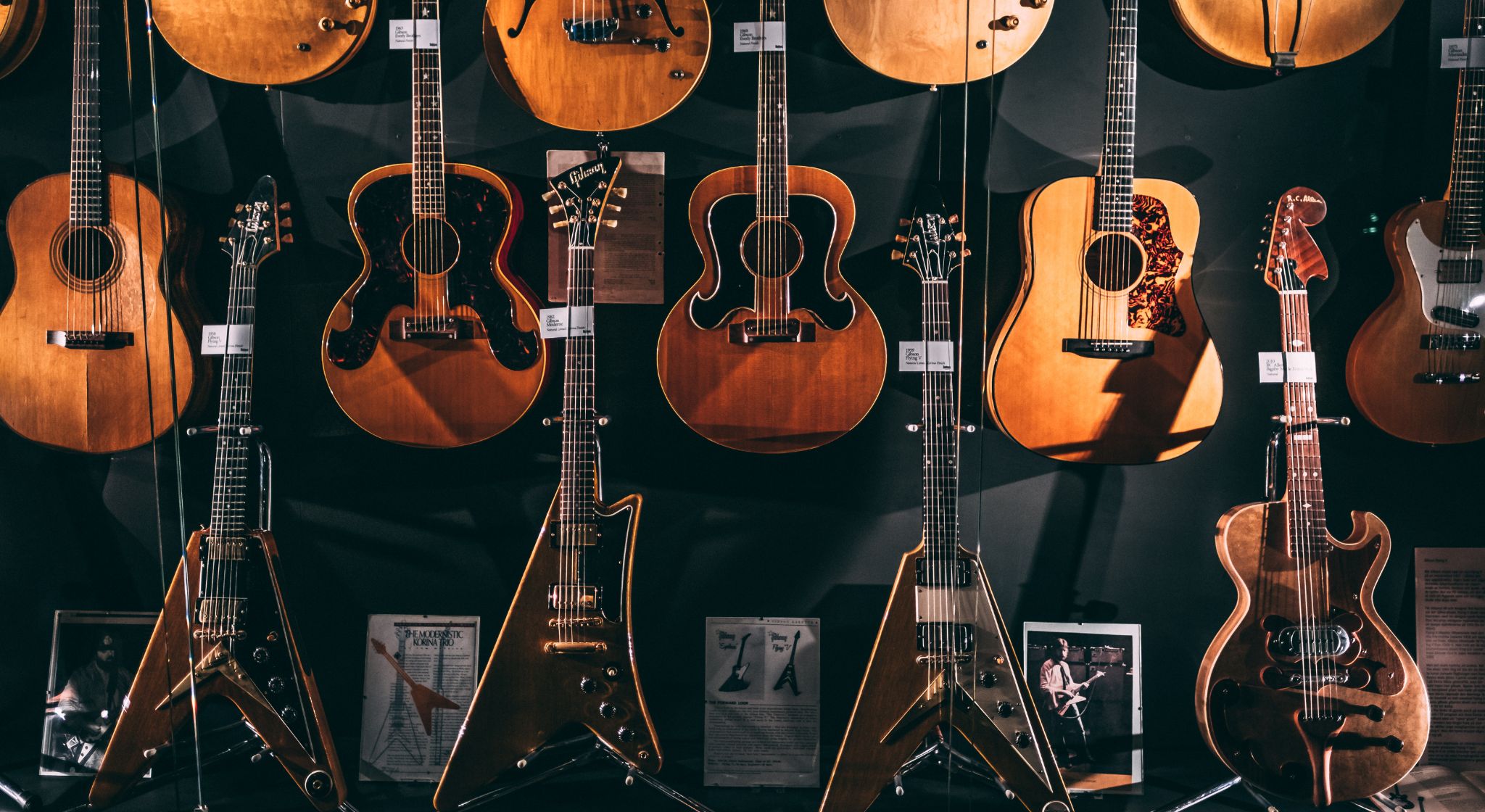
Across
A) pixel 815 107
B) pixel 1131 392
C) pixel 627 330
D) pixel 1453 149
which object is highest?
pixel 815 107

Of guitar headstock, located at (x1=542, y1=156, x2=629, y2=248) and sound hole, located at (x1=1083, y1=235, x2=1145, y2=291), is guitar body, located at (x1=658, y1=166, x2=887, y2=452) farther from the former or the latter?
sound hole, located at (x1=1083, y1=235, x2=1145, y2=291)

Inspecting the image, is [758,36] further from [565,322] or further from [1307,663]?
[1307,663]

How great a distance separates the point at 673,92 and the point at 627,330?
1.95 feet

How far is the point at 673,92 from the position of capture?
226 centimetres

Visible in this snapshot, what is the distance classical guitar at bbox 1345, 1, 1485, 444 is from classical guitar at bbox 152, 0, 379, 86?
2.57m

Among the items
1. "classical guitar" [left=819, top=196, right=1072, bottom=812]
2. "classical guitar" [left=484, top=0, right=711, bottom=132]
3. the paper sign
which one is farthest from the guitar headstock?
"classical guitar" [left=819, top=196, right=1072, bottom=812]

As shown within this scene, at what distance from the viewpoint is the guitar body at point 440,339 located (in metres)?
2.22

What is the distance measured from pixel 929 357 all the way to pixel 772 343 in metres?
0.37

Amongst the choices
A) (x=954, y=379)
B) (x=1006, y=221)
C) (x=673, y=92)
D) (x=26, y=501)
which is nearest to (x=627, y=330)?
(x=673, y=92)

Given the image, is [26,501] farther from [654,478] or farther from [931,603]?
[931,603]

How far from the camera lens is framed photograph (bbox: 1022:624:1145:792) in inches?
88.9

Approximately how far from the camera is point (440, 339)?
222 centimetres

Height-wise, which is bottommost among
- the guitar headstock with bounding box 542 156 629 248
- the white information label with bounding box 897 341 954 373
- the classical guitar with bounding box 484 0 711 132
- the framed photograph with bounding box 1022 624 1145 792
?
the framed photograph with bounding box 1022 624 1145 792

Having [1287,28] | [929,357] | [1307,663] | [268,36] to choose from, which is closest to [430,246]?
[268,36]
